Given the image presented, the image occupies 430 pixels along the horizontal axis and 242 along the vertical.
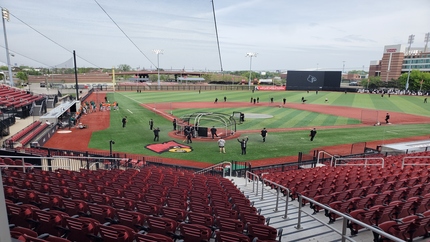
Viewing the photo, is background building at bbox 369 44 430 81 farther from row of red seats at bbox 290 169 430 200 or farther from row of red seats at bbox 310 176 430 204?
row of red seats at bbox 310 176 430 204

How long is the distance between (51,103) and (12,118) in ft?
52.6

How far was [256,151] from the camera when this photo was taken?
69.7 feet

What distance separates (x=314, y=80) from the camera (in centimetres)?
8812

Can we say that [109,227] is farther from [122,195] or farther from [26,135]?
[26,135]

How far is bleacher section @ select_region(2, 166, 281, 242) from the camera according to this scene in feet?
14.6

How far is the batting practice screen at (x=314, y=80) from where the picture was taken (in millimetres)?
86312

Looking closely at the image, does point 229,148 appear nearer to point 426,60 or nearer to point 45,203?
point 45,203

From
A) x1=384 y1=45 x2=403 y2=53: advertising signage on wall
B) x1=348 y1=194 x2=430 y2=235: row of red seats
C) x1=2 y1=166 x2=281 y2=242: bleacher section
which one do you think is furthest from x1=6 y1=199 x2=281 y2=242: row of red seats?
x1=384 y1=45 x2=403 y2=53: advertising signage on wall

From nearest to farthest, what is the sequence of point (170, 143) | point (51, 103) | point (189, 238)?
1. point (189, 238)
2. point (170, 143)
3. point (51, 103)

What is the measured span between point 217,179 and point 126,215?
651cm

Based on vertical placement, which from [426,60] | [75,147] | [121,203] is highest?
[426,60]

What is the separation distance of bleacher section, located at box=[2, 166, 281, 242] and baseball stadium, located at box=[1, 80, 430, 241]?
2cm

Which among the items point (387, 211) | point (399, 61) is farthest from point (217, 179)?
point (399, 61)

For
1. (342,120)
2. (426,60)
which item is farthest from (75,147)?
(426,60)
